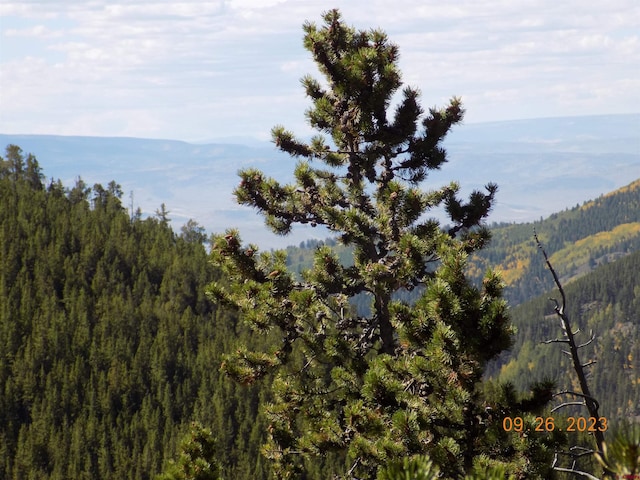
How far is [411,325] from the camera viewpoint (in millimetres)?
18281

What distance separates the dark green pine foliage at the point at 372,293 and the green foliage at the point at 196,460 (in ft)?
10.1

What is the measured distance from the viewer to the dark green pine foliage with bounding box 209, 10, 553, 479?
17812 millimetres

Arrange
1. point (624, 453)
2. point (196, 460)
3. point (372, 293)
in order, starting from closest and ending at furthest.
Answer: point (624, 453) < point (372, 293) < point (196, 460)

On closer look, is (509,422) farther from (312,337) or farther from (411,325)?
(312,337)

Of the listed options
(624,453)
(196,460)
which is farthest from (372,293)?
(624,453)

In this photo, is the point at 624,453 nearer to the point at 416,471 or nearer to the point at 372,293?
the point at 416,471

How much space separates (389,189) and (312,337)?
14.9 ft

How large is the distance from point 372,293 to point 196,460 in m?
7.88

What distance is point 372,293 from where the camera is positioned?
22859 mm

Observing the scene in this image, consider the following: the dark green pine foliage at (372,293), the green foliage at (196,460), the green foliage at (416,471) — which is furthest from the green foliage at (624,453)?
the green foliage at (196,460)

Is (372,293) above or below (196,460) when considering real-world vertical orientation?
above

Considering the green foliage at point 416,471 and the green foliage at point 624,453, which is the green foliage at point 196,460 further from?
the green foliage at point 624,453

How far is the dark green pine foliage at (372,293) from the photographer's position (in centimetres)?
1781

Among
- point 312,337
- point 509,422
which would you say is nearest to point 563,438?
point 509,422
